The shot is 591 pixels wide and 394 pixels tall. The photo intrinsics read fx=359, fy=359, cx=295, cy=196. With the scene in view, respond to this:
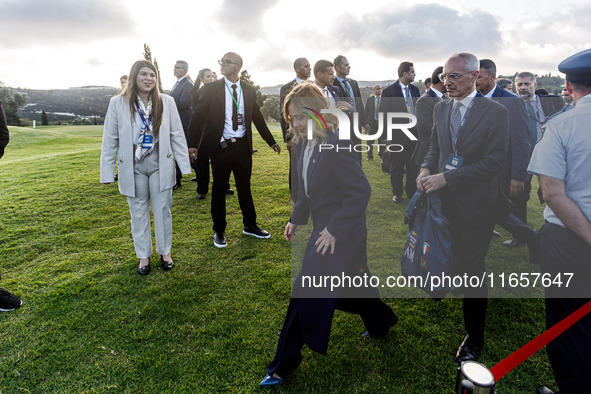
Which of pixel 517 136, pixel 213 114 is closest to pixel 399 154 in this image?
pixel 517 136

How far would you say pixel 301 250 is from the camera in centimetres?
465

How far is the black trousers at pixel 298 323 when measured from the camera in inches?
92.7

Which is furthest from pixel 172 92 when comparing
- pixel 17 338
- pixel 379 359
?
pixel 379 359

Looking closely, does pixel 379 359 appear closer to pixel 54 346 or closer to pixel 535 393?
pixel 535 393

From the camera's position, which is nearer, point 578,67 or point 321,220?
point 578,67

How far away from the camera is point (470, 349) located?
263cm

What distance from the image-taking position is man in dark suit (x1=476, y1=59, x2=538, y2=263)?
3646 millimetres

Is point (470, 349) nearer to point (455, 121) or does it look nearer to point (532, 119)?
point (455, 121)

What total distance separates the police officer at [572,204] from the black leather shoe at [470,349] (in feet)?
2.53

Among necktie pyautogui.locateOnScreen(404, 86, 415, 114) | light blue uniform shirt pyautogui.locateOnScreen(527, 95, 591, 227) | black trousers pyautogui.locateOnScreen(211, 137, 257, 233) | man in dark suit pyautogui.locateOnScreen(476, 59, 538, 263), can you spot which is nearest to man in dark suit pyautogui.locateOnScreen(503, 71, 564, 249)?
man in dark suit pyautogui.locateOnScreen(476, 59, 538, 263)

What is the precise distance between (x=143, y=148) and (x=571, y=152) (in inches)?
142

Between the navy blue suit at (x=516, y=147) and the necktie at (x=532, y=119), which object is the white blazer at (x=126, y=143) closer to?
the navy blue suit at (x=516, y=147)

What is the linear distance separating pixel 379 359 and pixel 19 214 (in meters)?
6.61

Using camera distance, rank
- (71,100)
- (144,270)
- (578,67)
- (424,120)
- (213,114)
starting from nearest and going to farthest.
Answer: (578,67) → (144,270) → (213,114) → (424,120) → (71,100)
